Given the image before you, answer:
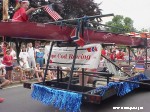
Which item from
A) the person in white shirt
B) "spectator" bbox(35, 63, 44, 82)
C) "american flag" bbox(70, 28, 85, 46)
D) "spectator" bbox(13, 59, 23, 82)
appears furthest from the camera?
Result: the person in white shirt

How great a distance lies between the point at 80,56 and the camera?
5309 mm

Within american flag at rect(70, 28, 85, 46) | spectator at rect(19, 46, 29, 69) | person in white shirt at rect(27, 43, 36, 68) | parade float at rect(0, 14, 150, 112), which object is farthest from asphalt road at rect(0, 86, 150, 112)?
person in white shirt at rect(27, 43, 36, 68)

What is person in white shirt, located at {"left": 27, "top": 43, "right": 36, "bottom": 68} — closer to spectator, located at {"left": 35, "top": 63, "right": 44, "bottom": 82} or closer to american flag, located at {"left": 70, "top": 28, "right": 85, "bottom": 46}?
spectator, located at {"left": 35, "top": 63, "right": 44, "bottom": 82}

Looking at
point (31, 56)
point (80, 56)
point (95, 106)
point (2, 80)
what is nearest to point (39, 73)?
point (31, 56)

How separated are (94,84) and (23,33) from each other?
2.86m

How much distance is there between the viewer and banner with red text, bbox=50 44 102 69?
5.08 meters

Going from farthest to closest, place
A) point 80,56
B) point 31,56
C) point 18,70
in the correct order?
1. point 31,56
2. point 18,70
3. point 80,56

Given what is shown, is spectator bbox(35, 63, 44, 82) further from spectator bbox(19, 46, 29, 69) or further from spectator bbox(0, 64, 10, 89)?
spectator bbox(0, 64, 10, 89)

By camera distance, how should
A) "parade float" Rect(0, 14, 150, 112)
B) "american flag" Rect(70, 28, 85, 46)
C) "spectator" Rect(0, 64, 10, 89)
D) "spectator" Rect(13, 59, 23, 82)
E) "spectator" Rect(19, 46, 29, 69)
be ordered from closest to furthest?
"parade float" Rect(0, 14, 150, 112) < "american flag" Rect(70, 28, 85, 46) < "spectator" Rect(0, 64, 10, 89) < "spectator" Rect(13, 59, 23, 82) < "spectator" Rect(19, 46, 29, 69)

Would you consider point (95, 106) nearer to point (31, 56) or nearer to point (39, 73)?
point (39, 73)

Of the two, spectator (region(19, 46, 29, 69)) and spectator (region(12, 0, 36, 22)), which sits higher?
spectator (region(12, 0, 36, 22))

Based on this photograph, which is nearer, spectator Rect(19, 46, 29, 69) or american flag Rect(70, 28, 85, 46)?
american flag Rect(70, 28, 85, 46)

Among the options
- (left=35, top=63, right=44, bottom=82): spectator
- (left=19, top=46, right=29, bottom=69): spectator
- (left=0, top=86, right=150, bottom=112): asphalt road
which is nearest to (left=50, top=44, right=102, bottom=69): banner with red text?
(left=0, top=86, right=150, bottom=112): asphalt road

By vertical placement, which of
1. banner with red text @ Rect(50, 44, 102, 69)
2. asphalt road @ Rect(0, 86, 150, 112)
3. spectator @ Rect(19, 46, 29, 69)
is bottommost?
asphalt road @ Rect(0, 86, 150, 112)
